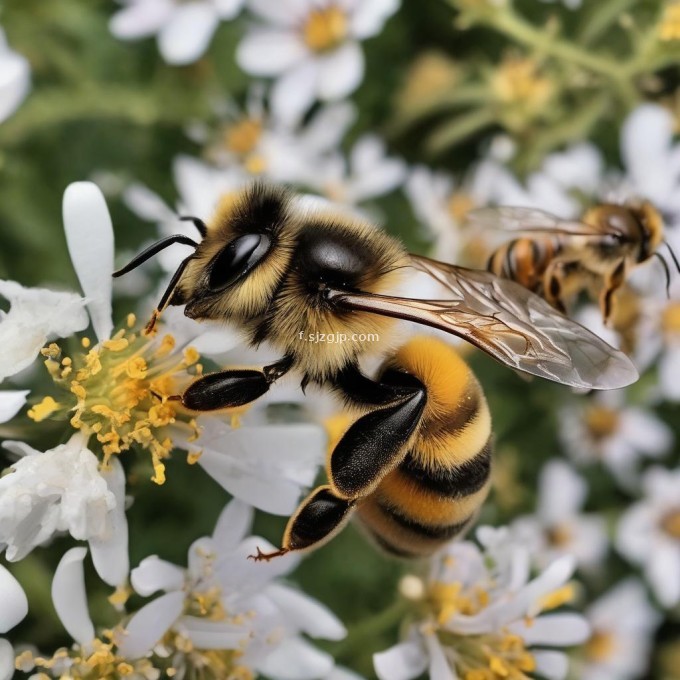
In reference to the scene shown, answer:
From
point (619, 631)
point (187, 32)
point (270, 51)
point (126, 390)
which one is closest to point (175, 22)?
point (187, 32)

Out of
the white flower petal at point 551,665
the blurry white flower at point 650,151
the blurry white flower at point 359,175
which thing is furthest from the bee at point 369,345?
the blurry white flower at point 359,175

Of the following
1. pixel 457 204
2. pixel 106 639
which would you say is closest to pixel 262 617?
pixel 106 639

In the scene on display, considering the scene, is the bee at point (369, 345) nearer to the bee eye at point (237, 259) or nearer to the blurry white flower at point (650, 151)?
the bee eye at point (237, 259)

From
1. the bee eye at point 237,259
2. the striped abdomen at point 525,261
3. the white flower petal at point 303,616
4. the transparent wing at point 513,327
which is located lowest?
the white flower petal at point 303,616

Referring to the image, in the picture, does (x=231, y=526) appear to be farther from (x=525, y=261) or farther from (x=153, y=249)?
(x=525, y=261)

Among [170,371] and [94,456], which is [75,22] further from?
[94,456]

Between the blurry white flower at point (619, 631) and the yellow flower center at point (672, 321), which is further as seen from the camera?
the blurry white flower at point (619, 631)
